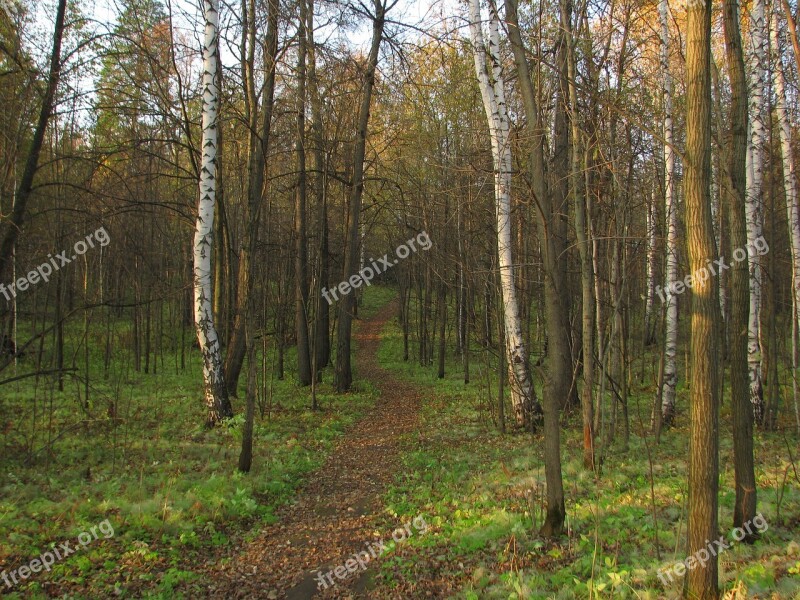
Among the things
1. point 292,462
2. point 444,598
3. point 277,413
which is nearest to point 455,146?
point 277,413

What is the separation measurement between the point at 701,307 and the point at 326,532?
4.73 meters

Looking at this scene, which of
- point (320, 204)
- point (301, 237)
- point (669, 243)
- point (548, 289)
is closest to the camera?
point (548, 289)

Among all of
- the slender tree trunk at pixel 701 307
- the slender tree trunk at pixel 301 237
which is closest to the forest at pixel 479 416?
the slender tree trunk at pixel 701 307

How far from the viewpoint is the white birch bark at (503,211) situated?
9.14 metres

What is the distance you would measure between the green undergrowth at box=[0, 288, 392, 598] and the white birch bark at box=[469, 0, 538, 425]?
378 cm

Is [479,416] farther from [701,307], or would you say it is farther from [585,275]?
[701,307]

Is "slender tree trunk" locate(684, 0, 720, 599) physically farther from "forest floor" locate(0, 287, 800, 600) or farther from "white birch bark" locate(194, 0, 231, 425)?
"white birch bark" locate(194, 0, 231, 425)

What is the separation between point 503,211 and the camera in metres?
8.98

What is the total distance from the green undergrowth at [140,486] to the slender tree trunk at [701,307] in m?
4.20

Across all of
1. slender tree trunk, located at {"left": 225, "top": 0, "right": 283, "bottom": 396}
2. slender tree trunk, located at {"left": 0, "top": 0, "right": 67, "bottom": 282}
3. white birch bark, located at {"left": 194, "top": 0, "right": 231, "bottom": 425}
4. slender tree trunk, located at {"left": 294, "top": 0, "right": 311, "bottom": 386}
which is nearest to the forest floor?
white birch bark, located at {"left": 194, "top": 0, "right": 231, "bottom": 425}

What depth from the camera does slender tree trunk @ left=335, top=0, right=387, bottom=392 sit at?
1398cm

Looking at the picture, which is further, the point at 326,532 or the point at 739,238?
the point at 326,532

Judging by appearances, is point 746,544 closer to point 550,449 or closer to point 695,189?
point 550,449

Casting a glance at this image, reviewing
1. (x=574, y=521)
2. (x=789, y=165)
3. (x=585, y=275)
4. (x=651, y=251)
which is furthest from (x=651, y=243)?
(x=574, y=521)
